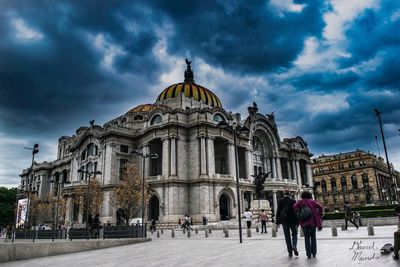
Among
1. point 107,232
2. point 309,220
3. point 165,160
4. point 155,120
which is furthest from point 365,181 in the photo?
point 309,220

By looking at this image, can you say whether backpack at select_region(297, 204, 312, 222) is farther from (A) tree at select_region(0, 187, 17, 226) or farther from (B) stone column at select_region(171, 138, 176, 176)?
(A) tree at select_region(0, 187, 17, 226)

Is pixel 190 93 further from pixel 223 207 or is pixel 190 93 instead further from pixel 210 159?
pixel 223 207

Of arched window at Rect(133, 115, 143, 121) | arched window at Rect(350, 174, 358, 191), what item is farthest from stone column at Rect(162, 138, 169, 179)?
arched window at Rect(350, 174, 358, 191)

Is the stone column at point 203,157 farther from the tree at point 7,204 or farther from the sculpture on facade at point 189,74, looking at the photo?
the tree at point 7,204

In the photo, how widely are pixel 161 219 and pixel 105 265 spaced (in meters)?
37.5

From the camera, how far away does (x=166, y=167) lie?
1884 inches

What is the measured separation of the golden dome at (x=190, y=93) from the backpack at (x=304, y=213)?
179ft

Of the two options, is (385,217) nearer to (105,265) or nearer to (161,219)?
(105,265)

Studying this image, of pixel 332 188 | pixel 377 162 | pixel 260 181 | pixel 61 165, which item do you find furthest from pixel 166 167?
pixel 377 162

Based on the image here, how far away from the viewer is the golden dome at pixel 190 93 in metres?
63.1

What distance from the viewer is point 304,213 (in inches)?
338

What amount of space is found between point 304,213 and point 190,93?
55.6 metres

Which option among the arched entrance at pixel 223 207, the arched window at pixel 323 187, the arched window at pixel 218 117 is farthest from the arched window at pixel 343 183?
the arched window at pixel 218 117

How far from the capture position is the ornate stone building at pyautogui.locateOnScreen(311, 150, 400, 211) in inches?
3191
